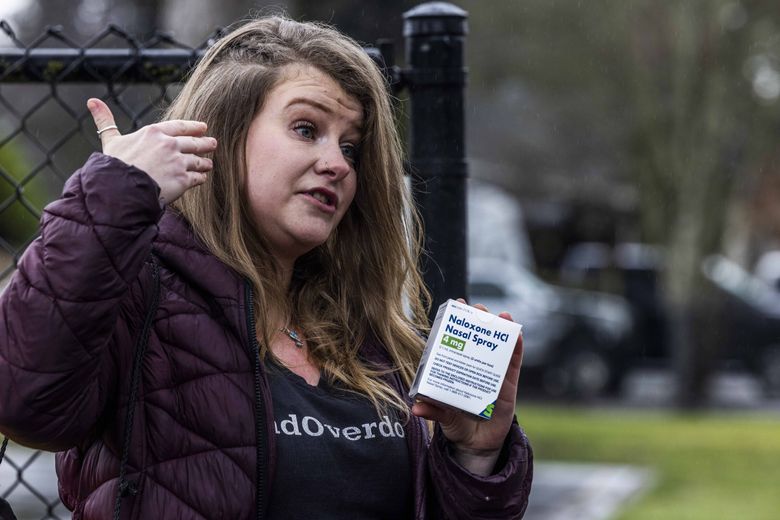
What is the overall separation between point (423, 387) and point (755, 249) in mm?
28074

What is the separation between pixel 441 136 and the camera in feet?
8.35

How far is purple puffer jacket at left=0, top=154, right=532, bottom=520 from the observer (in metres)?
1.65

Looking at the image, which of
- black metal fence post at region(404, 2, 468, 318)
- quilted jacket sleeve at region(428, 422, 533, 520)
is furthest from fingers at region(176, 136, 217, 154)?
black metal fence post at region(404, 2, 468, 318)

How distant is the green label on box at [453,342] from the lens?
1.89 m

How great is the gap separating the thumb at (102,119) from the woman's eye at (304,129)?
0.33 m

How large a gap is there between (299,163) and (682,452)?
8906 mm

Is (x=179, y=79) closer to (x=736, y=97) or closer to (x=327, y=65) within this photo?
(x=327, y=65)

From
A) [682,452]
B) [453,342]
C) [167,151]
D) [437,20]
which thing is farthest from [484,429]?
[682,452]

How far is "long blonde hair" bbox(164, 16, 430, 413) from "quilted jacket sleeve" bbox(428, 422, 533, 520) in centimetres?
12

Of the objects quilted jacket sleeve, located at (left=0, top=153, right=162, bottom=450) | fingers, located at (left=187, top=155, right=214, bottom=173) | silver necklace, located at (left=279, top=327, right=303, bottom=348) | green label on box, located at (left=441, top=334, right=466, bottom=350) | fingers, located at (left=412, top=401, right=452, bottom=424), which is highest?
fingers, located at (left=187, top=155, right=214, bottom=173)

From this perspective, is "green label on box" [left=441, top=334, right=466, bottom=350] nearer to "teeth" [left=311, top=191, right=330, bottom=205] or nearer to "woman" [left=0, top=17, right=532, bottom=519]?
"woman" [left=0, top=17, right=532, bottom=519]

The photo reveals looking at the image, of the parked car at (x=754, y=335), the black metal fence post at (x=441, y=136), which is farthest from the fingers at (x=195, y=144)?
the parked car at (x=754, y=335)

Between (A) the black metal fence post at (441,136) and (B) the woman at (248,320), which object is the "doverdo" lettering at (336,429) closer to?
(B) the woman at (248,320)

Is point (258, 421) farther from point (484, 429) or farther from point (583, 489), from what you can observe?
point (583, 489)
